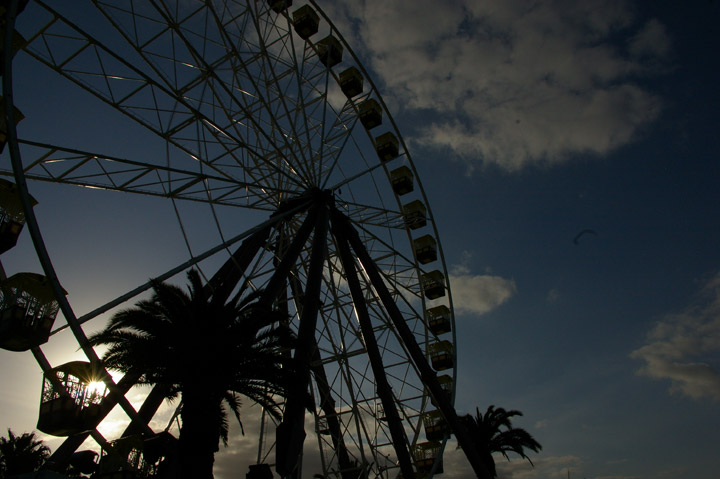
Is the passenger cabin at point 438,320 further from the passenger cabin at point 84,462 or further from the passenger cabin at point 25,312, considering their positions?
the passenger cabin at point 25,312

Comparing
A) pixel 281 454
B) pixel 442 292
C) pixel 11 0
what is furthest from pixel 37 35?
pixel 442 292

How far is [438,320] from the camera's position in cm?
2980

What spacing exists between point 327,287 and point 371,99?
898 cm

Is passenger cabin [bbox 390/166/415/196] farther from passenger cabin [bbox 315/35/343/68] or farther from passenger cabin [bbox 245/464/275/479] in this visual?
passenger cabin [bbox 245/464/275/479]

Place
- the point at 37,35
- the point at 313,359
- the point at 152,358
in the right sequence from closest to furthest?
the point at 152,358 → the point at 37,35 → the point at 313,359

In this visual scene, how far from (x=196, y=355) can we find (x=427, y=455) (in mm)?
16532

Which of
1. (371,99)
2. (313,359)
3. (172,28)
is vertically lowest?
(313,359)

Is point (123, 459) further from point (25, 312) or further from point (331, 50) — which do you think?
point (331, 50)

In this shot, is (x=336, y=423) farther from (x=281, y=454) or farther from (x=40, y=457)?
(x=40, y=457)

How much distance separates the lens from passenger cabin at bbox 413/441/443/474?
25.8m

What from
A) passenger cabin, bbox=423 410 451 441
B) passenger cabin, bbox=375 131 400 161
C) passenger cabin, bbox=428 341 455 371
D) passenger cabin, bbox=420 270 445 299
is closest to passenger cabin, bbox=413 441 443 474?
passenger cabin, bbox=423 410 451 441

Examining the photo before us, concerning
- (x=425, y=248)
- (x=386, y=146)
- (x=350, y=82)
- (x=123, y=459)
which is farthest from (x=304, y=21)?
(x=123, y=459)

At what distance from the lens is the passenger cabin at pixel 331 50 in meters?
25.9

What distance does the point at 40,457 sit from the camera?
29.1 meters
